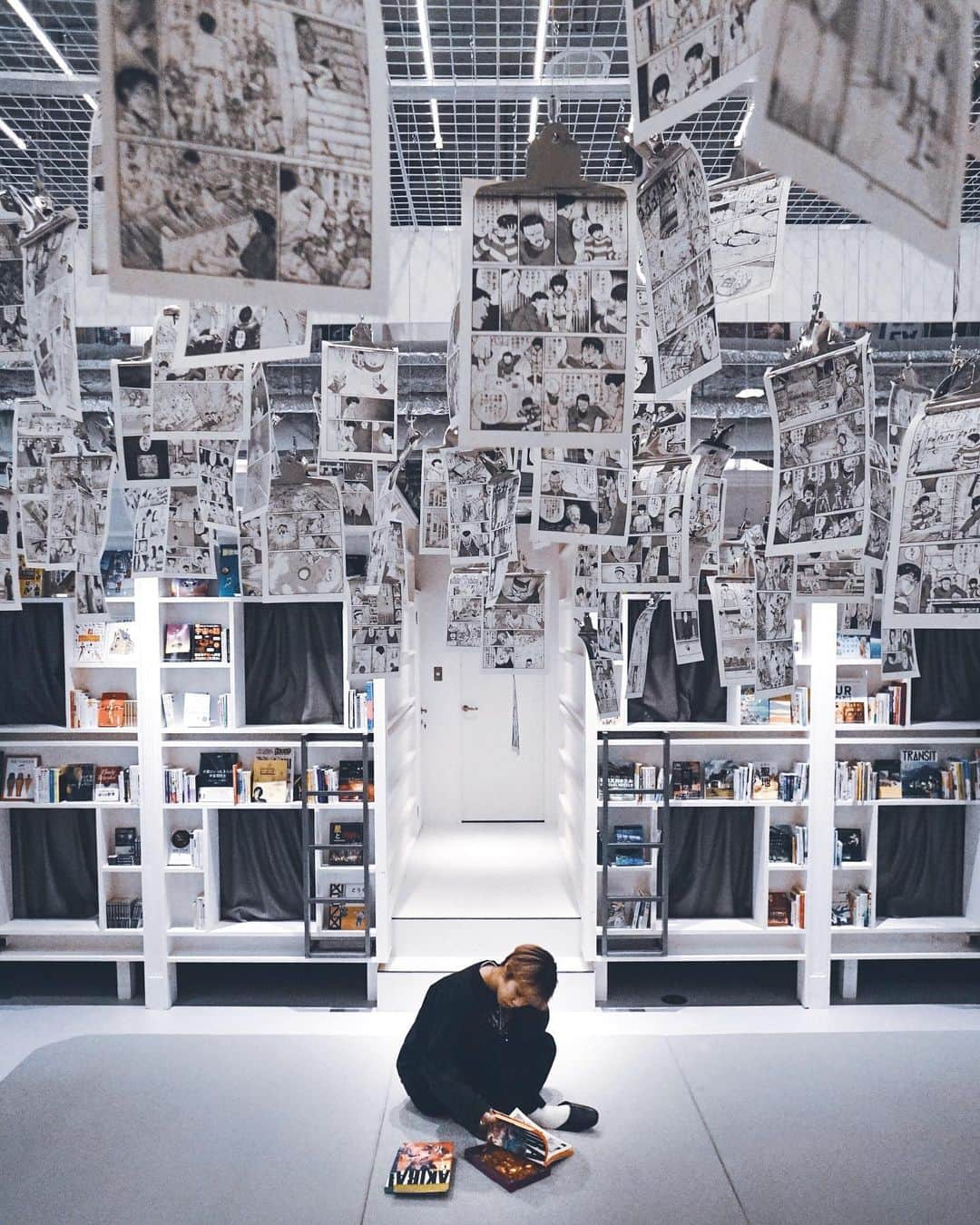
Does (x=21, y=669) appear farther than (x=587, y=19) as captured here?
Yes

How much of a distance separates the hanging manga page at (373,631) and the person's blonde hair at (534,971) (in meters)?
1.10

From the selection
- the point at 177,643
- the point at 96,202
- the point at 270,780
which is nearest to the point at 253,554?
the point at 96,202

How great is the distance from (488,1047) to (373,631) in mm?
1530

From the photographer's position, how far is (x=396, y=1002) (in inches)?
211

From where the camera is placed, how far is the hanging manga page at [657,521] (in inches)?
106

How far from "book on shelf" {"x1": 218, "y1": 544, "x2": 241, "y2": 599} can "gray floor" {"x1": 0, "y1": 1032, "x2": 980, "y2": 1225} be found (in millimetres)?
2469

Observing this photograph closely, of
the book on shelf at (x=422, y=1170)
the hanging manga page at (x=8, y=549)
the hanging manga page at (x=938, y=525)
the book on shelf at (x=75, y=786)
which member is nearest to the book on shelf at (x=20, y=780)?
the book on shelf at (x=75, y=786)

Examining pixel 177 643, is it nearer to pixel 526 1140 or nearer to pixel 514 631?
pixel 514 631

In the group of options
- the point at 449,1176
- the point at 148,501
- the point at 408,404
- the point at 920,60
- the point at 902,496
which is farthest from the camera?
the point at 408,404

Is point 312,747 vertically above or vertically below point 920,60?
below

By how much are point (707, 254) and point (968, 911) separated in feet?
18.0

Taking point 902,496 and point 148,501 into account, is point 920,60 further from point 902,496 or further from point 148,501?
point 148,501

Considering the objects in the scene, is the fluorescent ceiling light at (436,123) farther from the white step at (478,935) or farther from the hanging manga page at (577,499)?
the white step at (478,935)

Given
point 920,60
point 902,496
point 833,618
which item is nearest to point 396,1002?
point 833,618
